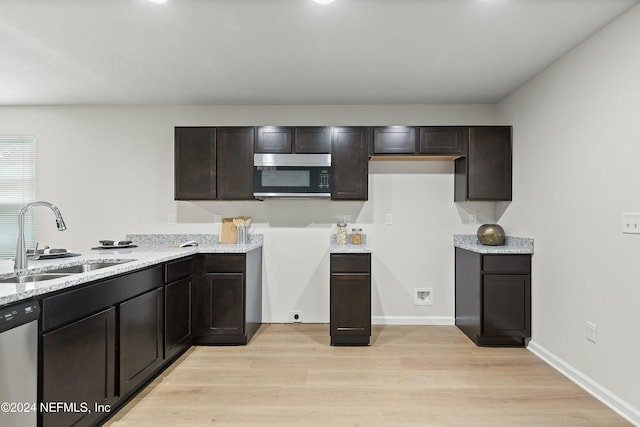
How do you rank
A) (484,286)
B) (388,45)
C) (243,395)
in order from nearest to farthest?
(243,395), (388,45), (484,286)

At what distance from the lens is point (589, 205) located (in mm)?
2533

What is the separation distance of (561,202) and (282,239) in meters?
2.69

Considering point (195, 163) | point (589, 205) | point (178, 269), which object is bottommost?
point (178, 269)

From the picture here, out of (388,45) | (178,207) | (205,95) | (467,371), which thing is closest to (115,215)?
(178,207)

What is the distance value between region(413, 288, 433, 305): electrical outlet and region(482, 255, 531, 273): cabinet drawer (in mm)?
914

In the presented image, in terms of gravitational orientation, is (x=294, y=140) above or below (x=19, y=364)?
above

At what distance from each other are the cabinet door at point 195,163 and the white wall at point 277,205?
389 mm

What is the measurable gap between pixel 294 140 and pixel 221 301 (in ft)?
5.72

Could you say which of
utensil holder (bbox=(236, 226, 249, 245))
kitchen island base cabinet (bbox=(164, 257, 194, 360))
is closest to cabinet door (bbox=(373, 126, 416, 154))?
utensil holder (bbox=(236, 226, 249, 245))

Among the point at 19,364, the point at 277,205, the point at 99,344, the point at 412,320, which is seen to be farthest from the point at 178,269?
the point at 412,320

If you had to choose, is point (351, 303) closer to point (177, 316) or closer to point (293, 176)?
point (293, 176)

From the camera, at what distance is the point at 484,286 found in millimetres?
3266

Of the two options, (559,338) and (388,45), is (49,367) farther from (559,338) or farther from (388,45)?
(559,338)

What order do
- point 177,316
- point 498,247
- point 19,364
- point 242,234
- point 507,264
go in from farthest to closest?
point 242,234
point 498,247
point 507,264
point 177,316
point 19,364
